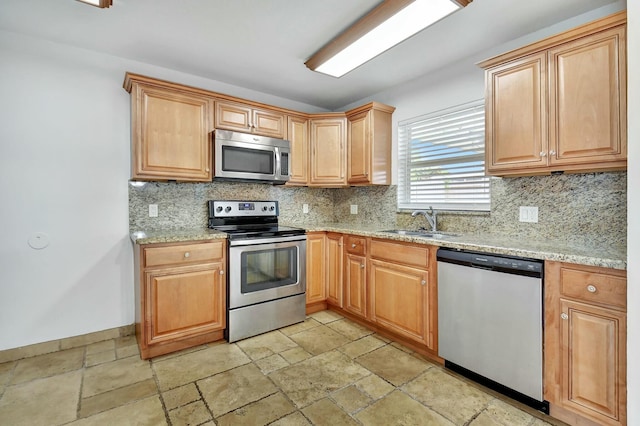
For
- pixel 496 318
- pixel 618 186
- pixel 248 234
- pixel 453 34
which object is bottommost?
pixel 496 318

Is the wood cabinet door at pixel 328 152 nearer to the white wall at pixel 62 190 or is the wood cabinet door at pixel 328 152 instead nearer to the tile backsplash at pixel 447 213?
the tile backsplash at pixel 447 213

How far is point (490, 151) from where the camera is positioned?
2.27 m

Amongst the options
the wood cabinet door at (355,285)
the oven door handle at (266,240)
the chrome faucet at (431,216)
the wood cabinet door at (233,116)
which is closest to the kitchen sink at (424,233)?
the chrome faucet at (431,216)

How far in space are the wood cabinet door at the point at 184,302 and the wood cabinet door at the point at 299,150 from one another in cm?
143

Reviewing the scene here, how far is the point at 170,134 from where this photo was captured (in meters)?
2.71

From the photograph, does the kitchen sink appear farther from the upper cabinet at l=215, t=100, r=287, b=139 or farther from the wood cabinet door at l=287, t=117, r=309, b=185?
the upper cabinet at l=215, t=100, r=287, b=139

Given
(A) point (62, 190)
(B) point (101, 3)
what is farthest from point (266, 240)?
(B) point (101, 3)

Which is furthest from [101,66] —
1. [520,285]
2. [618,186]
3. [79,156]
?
[618,186]

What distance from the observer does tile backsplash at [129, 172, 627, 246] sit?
200 cm

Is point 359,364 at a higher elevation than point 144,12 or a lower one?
lower

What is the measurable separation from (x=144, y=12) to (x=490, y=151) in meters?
2.64

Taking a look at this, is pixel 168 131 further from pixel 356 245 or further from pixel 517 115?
pixel 517 115

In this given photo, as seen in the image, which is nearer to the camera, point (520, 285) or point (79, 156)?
point (520, 285)

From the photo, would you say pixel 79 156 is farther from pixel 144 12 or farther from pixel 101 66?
pixel 144 12
